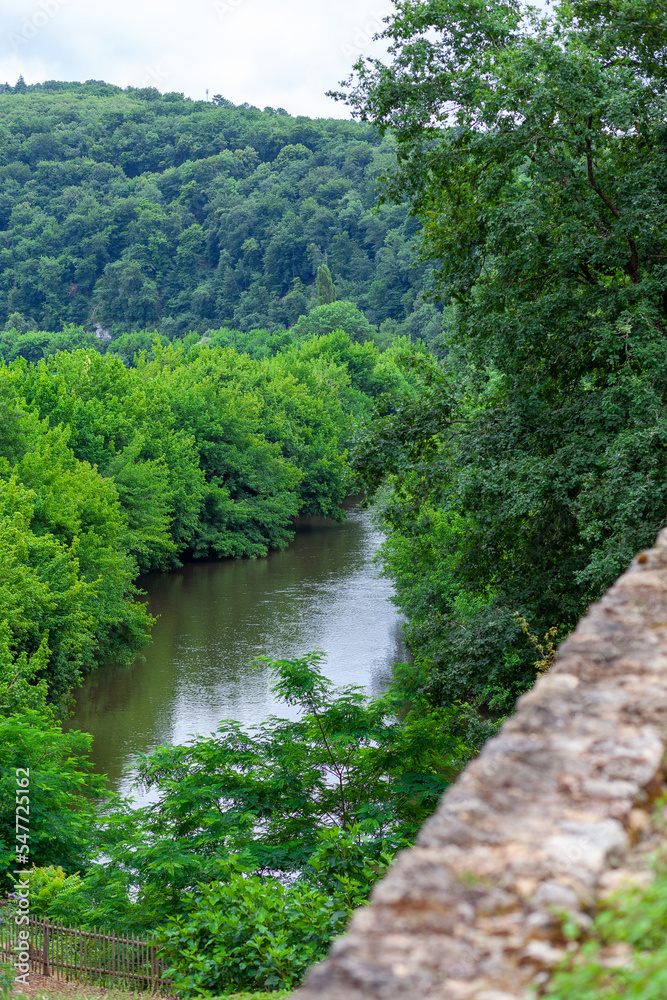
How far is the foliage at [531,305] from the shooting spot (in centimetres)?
1248

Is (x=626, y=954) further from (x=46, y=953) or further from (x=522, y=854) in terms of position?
(x=46, y=953)

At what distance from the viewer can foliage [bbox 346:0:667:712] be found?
12.5m

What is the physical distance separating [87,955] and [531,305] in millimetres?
10099

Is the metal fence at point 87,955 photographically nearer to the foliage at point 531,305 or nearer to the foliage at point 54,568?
the foliage at point 531,305

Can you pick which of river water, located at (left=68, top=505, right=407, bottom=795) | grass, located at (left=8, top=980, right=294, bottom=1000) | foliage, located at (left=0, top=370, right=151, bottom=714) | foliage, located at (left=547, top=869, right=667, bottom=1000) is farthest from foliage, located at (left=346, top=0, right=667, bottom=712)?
foliage, located at (left=0, top=370, right=151, bottom=714)

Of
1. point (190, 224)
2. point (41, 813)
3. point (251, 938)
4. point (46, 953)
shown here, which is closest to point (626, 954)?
point (251, 938)

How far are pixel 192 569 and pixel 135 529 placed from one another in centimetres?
840

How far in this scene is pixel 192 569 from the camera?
47656mm

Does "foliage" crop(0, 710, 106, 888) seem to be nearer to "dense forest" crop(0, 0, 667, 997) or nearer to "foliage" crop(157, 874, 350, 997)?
"dense forest" crop(0, 0, 667, 997)

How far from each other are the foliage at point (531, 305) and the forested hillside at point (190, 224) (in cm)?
8665

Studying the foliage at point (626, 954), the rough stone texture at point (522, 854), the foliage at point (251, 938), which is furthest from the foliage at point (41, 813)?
the foliage at point (626, 954)

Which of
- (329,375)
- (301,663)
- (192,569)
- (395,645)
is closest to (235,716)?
(395,645)

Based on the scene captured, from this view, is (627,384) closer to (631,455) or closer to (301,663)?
(631,455)

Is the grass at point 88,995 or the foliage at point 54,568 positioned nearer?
the grass at point 88,995
